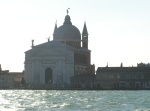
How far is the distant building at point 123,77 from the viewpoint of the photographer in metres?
132

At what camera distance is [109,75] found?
133000 mm

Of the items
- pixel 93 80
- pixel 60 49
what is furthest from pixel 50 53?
pixel 93 80

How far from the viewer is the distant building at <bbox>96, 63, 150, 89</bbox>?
131500mm

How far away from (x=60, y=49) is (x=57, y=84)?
7605 millimetres

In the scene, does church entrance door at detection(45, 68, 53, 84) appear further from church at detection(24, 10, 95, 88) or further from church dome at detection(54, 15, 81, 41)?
church dome at detection(54, 15, 81, 41)

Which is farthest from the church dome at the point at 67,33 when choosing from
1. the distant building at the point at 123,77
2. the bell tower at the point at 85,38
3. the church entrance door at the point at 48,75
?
the distant building at the point at 123,77

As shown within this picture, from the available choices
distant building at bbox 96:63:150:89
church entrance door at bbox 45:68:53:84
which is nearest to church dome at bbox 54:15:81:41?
church entrance door at bbox 45:68:53:84

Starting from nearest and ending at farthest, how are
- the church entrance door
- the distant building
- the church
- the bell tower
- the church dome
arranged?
the distant building < the church < the church entrance door < the church dome < the bell tower

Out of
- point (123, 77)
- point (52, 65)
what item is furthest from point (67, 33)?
point (123, 77)

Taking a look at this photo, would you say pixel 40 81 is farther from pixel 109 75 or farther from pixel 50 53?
pixel 109 75

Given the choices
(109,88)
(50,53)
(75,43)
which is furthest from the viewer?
(75,43)

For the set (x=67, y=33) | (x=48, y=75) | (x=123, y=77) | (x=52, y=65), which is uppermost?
(x=67, y=33)

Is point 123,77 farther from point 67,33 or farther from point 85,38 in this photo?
point 85,38

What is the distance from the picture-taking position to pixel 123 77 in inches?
5226
